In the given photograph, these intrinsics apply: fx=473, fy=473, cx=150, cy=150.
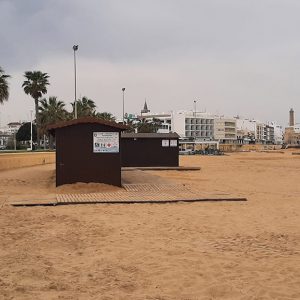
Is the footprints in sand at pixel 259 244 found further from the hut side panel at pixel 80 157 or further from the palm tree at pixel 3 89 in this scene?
the palm tree at pixel 3 89

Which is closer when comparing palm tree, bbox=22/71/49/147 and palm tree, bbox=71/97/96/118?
palm tree, bbox=22/71/49/147

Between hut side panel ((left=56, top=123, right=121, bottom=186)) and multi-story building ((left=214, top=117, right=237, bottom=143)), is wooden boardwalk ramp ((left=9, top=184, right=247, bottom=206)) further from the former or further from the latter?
multi-story building ((left=214, top=117, right=237, bottom=143))

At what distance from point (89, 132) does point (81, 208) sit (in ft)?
15.5

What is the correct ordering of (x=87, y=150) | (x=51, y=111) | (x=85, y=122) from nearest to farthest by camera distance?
(x=85, y=122), (x=87, y=150), (x=51, y=111)

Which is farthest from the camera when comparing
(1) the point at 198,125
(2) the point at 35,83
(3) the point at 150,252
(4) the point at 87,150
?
(1) the point at 198,125

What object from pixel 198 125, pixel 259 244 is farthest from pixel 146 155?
pixel 198 125

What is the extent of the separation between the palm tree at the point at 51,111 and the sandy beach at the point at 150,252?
58.6m

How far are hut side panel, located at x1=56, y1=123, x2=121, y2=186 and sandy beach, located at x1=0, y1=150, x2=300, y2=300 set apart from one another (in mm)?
4066

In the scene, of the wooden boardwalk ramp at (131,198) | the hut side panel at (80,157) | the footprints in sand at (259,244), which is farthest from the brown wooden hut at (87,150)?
the footprints in sand at (259,244)

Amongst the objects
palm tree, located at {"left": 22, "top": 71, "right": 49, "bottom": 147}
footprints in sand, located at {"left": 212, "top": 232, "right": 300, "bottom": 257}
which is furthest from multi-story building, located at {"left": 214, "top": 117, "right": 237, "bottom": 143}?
footprints in sand, located at {"left": 212, "top": 232, "right": 300, "bottom": 257}

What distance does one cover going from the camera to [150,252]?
24.4ft

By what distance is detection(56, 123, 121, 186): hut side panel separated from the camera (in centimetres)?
1659

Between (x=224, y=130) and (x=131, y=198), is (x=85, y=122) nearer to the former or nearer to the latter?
(x=131, y=198)

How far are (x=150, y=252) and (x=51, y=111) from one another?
6580 centimetres
